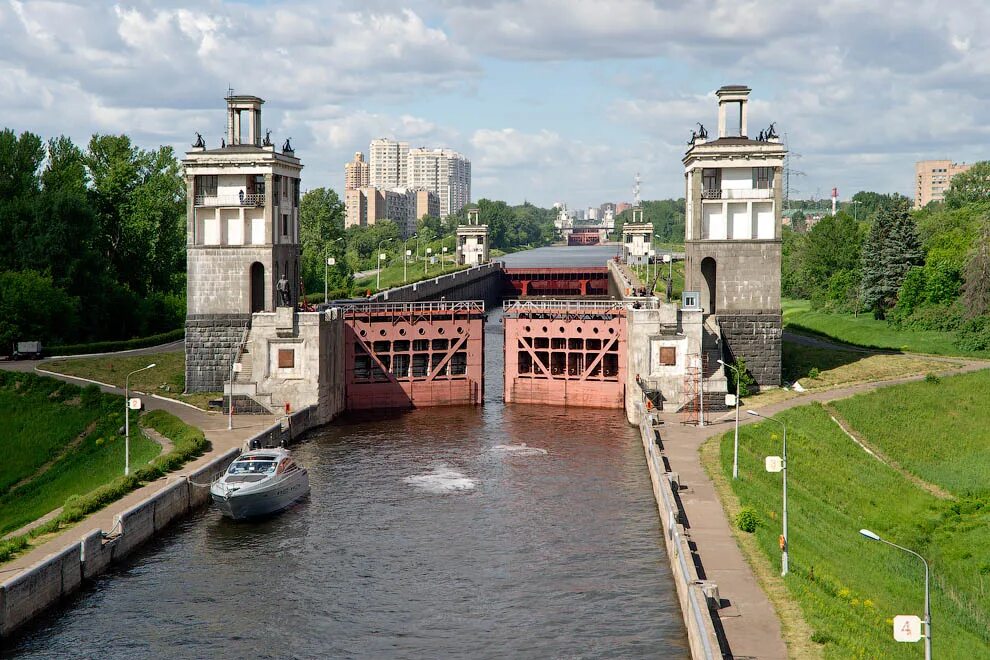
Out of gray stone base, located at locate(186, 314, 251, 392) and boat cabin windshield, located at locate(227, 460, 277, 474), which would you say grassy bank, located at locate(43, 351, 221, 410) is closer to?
gray stone base, located at locate(186, 314, 251, 392)

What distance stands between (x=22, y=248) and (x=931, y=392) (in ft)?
243

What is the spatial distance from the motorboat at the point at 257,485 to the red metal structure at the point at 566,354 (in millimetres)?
28636

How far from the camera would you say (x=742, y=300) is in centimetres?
7288

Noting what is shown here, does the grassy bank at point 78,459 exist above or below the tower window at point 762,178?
below

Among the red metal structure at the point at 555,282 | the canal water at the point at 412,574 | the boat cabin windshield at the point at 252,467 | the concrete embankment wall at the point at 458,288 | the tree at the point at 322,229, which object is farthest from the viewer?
the red metal structure at the point at 555,282

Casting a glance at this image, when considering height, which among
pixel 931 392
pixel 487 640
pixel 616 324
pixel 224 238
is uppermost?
pixel 224 238

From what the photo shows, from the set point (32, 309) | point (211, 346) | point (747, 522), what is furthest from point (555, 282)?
point (747, 522)

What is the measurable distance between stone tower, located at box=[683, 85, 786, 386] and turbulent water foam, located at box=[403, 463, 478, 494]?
2362 centimetres

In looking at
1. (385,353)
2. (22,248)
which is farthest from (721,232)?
(22,248)

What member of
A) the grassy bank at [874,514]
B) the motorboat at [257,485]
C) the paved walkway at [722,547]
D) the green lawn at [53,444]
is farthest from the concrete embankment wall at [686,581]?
the green lawn at [53,444]

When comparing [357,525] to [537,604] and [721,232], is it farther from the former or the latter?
[721,232]

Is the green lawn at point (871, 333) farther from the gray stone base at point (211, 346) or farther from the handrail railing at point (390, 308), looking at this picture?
the gray stone base at point (211, 346)

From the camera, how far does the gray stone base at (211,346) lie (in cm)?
7188

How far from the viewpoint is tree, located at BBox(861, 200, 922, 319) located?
118 metres
